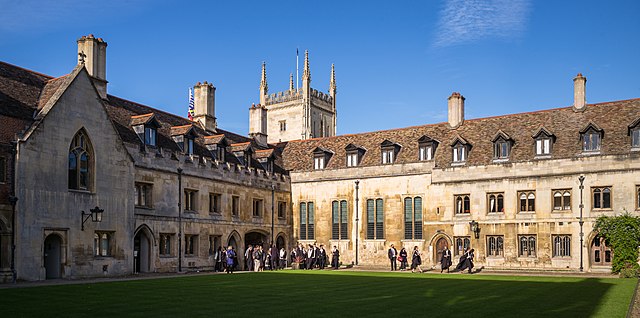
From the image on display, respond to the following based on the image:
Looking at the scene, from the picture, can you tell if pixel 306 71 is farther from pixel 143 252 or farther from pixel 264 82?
pixel 143 252

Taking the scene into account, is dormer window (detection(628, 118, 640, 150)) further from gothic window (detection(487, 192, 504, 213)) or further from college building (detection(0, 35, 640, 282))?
gothic window (detection(487, 192, 504, 213))

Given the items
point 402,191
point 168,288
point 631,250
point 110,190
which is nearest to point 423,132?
point 402,191

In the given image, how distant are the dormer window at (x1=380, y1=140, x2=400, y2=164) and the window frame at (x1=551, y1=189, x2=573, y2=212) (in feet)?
32.5

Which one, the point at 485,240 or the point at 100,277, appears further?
the point at 485,240

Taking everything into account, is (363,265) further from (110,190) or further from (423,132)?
(110,190)

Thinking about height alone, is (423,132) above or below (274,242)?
above

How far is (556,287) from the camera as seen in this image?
2280cm

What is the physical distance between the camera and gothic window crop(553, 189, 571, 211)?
36.7 m

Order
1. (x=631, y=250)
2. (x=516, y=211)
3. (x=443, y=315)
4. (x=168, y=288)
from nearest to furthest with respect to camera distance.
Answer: (x=443, y=315) → (x=168, y=288) → (x=631, y=250) → (x=516, y=211)

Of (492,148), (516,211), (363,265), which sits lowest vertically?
(363,265)

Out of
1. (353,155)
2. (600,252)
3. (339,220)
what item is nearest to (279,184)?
(339,220)

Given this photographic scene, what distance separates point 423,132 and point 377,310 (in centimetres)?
2936

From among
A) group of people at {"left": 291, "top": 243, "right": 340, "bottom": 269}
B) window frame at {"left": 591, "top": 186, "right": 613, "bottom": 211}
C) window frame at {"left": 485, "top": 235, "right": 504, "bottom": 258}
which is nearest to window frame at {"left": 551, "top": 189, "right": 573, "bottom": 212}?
window frame at {"left": 591, "top": 186, "right": 613, "bottom": 211}

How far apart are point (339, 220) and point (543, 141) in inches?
531
